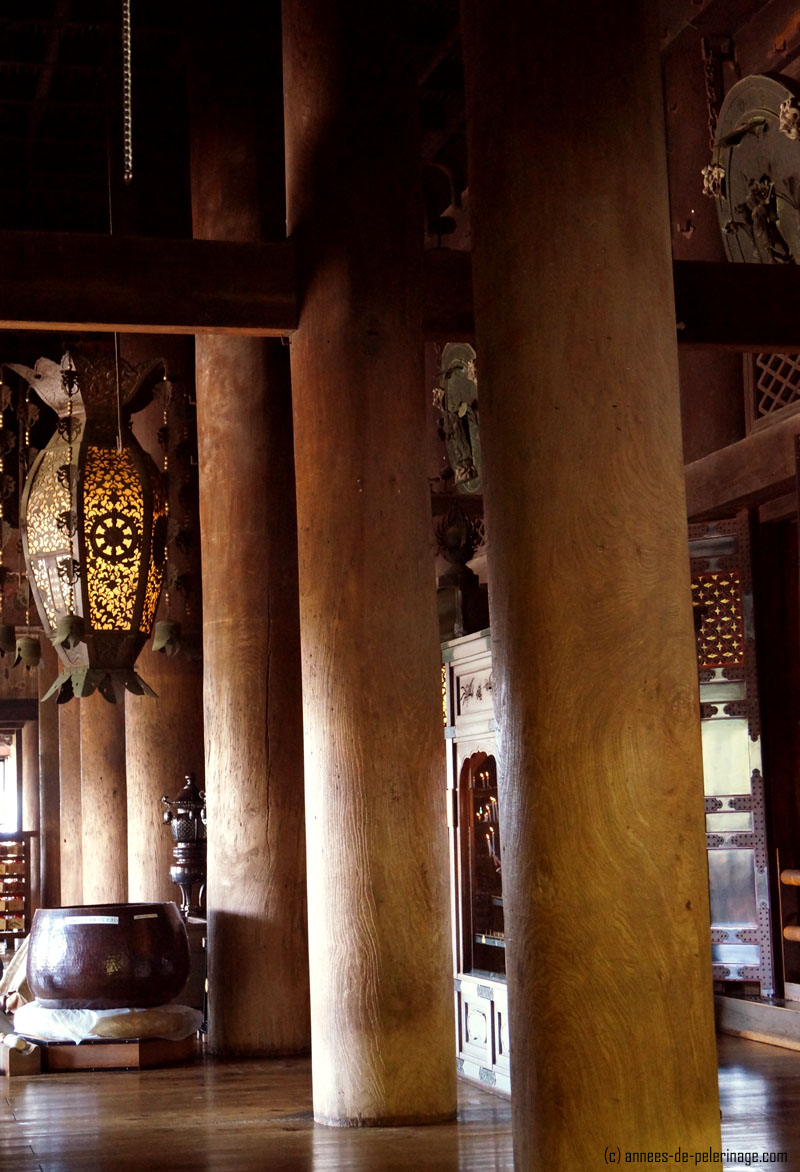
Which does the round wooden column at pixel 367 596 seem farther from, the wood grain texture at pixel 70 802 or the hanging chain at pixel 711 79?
the wood grain texture at pixel 70 802

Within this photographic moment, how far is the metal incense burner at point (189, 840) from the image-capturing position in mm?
7168

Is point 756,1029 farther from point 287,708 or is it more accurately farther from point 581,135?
point 581,135

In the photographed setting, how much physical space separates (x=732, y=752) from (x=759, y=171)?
2.68 metres

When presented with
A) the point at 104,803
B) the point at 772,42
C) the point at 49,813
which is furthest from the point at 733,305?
the point at 49,813

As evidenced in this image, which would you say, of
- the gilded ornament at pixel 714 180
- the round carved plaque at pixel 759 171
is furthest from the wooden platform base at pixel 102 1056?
the gilded ornament at pixel 714 180

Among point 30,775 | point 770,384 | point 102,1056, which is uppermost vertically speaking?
point 770,384

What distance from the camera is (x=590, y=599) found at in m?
2.79

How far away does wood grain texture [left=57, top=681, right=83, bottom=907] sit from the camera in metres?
13.4

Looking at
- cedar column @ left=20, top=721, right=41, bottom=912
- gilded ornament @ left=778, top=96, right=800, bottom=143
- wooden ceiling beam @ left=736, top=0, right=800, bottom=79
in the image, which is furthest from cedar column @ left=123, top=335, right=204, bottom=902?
cedar column @ left=20, top=721, right=41, bottom=912

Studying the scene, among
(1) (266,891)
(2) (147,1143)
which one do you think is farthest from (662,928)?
(1) (266,891)

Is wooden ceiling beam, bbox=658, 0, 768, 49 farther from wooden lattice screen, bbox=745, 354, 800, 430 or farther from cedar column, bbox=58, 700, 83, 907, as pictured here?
cedar column, bbox=58, 700, 83, 907

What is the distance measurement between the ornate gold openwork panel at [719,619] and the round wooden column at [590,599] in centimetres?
449

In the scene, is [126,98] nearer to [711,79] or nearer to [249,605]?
[249,605]

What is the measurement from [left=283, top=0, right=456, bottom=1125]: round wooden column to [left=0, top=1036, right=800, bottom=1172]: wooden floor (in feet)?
0.68
